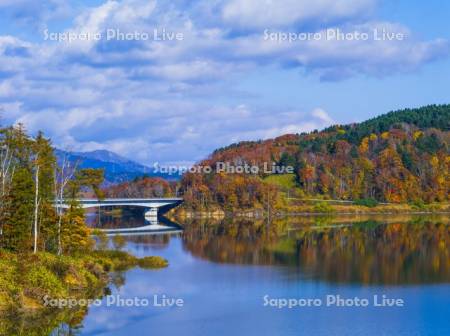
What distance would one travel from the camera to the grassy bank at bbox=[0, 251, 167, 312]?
36500mm

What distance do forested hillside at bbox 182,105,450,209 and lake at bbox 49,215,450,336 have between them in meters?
50.4

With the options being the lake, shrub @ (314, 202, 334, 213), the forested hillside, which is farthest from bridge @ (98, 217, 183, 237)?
shrub @ (314, 202, 334, 213)

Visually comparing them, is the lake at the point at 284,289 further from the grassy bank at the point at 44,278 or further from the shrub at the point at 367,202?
the shrub at the point at 367,202

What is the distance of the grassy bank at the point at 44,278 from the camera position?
36500mm

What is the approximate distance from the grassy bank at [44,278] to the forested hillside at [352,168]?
80833 millimetres

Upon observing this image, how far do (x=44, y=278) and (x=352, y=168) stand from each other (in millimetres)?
115174

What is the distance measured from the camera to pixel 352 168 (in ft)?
485

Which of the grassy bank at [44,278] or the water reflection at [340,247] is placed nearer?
the grassy bank at [44,278]

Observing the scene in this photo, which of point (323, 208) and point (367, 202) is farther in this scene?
point (367, 202)

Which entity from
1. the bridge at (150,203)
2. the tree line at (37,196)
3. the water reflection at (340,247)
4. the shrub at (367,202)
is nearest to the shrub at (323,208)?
the shrub at (367,202)

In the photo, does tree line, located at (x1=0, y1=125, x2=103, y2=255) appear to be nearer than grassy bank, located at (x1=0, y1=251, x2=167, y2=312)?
No

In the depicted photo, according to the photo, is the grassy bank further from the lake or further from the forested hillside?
the forested hillside

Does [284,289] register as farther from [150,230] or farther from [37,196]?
[150,230]

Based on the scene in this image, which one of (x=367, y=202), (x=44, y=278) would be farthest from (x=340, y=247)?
(x=367, y=202)
